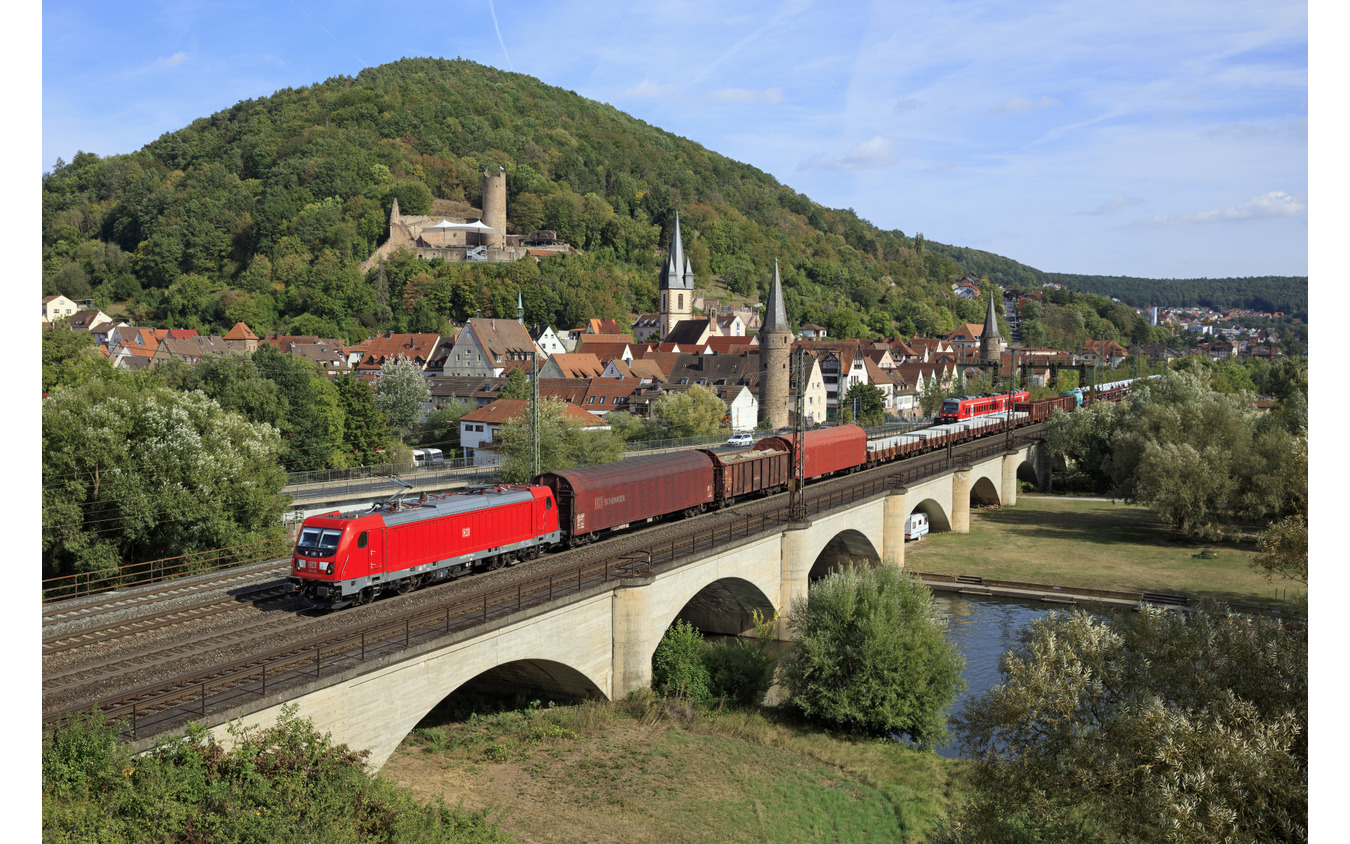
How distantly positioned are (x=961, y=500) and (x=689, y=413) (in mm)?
22603

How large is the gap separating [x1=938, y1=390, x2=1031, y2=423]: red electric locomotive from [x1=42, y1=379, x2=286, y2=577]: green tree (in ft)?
185

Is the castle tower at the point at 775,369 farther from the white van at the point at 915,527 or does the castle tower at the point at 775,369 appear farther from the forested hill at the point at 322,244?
the forested hill at the point at 322,244

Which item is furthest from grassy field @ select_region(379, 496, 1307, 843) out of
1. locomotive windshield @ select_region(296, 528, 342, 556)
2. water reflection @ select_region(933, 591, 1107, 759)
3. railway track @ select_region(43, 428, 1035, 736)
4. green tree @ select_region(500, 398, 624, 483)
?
green tree @ select_region(500, 398, 624, 483)

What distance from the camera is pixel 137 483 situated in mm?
32125

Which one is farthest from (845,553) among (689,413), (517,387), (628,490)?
(517,387)

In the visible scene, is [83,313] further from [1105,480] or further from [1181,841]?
[1181,841]

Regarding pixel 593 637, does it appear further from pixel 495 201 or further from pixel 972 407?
pixel 495 201

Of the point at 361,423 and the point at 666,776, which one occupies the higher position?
the point at 361,423

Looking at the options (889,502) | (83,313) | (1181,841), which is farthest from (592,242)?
(1181,841)

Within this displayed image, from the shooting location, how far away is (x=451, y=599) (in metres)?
23.2

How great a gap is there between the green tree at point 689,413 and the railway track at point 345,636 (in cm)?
3814

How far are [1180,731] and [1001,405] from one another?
247 feet

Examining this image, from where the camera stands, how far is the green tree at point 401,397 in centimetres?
7488

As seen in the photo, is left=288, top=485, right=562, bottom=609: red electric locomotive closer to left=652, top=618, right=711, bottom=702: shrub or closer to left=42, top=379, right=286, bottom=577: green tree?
left=652, top=618, right=711, bottom=702: shrub
